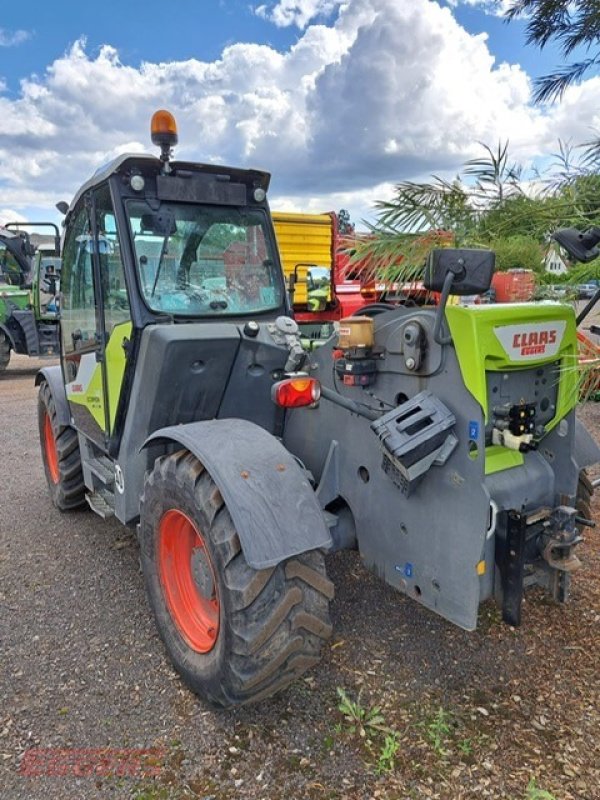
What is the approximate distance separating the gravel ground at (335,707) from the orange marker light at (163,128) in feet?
8.42

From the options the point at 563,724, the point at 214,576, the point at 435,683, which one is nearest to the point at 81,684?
the point at 214,576

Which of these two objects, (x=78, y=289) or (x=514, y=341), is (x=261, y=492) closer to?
(x=514, y=341)

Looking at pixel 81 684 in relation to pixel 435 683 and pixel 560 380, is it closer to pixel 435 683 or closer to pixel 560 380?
pixel 435 683

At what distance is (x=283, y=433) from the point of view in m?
3.49

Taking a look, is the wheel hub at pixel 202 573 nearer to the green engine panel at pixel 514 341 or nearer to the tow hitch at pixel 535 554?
the tow hitch at pixel 535 554

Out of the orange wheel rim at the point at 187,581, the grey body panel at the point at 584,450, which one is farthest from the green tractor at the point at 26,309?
the grey body panel at the point at 584,450

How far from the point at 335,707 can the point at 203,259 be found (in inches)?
92.5

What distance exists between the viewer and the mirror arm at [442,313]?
7.39 feet

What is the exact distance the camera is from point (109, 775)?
231 cm

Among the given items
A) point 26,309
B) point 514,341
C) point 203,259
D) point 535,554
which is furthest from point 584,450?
point 26,309

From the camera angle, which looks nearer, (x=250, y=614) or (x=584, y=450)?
(x=250, y=614)

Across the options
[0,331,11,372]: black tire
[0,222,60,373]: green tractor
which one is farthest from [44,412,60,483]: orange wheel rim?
[0,331,11,372]: black tire

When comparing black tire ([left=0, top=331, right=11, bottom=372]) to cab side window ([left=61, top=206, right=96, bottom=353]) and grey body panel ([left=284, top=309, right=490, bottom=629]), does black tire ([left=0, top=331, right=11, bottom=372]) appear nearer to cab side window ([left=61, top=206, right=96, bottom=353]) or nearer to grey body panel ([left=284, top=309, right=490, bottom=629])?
cab side window ([left=61, top=206, right=96, bottom=353])

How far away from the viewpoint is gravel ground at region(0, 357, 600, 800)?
226 centimetres
